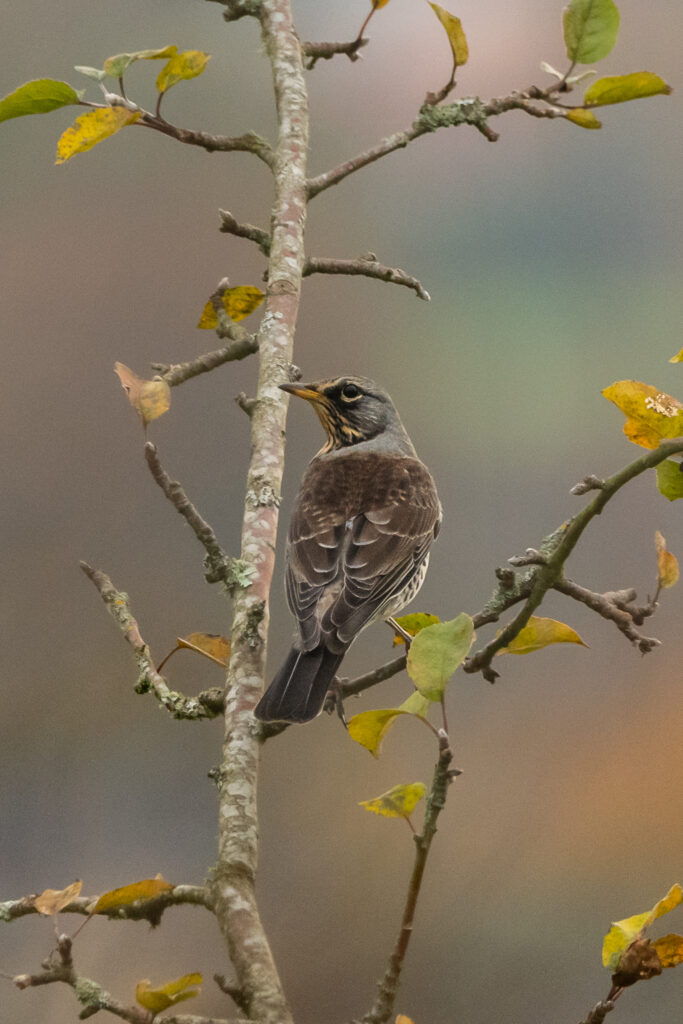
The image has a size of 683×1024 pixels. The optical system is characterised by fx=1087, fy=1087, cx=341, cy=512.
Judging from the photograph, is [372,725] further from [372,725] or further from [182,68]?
[182,68]

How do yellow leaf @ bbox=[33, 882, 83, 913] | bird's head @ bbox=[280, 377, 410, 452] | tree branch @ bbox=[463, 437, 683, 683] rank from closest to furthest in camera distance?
tree branch @ bbox=[463, 437, 683, 683]
yellow leaf @ bbox=[33, 882, 83, 913]
bird's head @ bbox=[280, 377, 410, 452]

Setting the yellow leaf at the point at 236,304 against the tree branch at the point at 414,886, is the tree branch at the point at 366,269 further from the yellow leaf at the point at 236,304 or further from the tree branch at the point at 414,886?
the tree branch at the point at 414,886

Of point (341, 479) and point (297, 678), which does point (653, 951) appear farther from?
point (341, 479)

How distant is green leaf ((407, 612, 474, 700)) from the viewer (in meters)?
0.93

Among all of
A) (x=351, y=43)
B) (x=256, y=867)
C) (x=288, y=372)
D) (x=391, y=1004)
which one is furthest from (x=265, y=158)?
(x=391, y=1004)

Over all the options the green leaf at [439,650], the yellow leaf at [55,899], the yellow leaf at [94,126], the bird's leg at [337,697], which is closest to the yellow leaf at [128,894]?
the yellow leaf at [55,899]

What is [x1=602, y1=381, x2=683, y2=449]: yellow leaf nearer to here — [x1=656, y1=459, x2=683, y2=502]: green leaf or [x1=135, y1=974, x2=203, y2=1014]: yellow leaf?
[x1=656, y1=459, x2=683, y2=502]: green leaf

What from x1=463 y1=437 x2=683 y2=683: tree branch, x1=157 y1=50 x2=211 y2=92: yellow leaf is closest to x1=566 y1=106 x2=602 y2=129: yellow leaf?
x1=157 y1=50 x2=211 y2=92: yellow leaf

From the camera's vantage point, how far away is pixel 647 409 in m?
1.07

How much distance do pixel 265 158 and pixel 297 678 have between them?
1.00 m

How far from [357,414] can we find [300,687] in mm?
1077

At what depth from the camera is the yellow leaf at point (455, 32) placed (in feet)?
5.30

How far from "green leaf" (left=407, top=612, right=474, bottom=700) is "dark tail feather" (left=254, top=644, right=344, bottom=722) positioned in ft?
1.29

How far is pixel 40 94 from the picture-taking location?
1514mm
